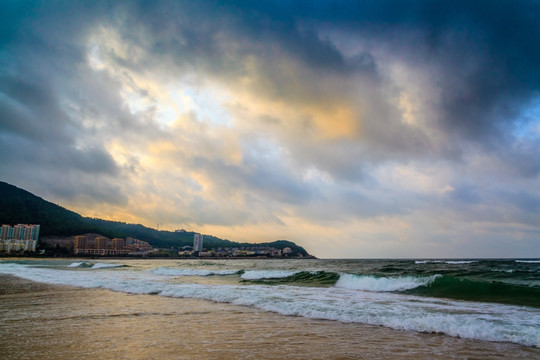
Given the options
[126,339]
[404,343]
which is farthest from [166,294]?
[404,343]

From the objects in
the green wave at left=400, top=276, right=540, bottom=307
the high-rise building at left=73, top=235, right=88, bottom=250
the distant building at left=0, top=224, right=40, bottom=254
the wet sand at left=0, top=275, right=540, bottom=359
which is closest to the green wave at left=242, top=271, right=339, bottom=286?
the green wave at left=400, top=276, right=540, bottom=307

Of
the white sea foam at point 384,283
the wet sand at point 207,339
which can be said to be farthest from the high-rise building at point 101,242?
the wet sand at point 207,339

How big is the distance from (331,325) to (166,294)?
9.53 metres

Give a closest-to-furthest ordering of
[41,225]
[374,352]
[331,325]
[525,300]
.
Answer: [374,352]
[331,325]
[525,300]
[41,225]

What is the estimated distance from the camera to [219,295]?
47.2 ft

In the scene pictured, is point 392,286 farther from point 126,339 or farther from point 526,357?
point 126,339

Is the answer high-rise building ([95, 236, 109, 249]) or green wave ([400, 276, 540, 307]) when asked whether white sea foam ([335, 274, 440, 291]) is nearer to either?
green wave ([400, 276, 540, 307])

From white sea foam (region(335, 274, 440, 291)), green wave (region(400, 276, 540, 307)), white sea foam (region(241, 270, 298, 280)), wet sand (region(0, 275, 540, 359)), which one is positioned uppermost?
wet sand (region(0, 275, 540, 359))

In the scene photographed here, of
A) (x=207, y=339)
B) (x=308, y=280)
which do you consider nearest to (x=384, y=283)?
(x=308, y=280)

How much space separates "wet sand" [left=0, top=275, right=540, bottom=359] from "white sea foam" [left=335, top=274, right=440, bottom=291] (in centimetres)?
1199

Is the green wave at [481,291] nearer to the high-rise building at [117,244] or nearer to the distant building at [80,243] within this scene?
the distant building at [80,243]

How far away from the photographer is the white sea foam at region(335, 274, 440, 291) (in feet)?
63.0

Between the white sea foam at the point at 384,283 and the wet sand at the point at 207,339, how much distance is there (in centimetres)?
1199

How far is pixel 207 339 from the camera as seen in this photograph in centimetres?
658
